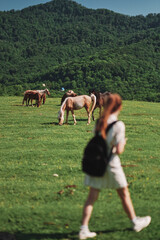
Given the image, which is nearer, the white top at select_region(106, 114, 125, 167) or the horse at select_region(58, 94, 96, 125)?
the white top at select_region(106, 114, 125, 167)

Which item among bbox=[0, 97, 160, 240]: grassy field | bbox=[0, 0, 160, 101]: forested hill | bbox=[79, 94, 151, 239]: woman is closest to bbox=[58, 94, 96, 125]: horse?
bbox=[0, 97, 160, 240]: grassy field

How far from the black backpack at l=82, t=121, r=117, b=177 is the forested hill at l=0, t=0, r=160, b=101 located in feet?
179

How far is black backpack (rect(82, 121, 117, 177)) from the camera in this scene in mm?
4355

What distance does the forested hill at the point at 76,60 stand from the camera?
8325cm

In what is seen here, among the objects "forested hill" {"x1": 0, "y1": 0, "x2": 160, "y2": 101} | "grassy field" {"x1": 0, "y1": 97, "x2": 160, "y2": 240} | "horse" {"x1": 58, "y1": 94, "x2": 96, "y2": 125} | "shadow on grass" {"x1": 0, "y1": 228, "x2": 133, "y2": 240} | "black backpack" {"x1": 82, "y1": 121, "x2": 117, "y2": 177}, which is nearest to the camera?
"black backpack" {"x1": 82, "y1": 121, "x2": 117, "y2": 177}

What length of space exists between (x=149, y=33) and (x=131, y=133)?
443 feet

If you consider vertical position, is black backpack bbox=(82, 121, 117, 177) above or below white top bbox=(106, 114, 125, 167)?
below

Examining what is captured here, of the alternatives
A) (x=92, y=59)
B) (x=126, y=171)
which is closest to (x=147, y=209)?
(x=126, y=171)

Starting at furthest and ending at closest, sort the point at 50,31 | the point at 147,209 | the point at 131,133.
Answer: the point at 50,31, the point at 131,133, the point at 147,209

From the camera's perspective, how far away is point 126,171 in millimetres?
8484

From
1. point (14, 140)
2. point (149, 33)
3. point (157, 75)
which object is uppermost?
point (149, 33)

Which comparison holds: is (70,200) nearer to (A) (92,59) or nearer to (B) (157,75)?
(B) (157,75)

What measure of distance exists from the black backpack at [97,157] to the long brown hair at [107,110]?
118 millimetres

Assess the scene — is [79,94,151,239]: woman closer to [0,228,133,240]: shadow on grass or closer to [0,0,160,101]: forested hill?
[0,228,133,240]: shadow on grass
